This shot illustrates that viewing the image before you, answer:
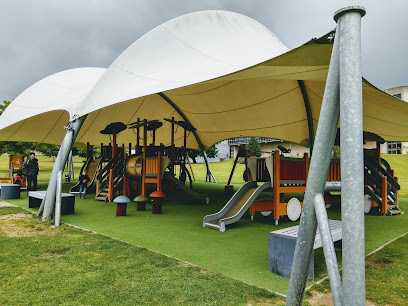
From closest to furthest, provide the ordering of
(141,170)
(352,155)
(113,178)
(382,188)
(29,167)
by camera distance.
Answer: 1. (352,155)
2. (382,188)
3. (141,170)
4. (113,178)
5. (29,167)

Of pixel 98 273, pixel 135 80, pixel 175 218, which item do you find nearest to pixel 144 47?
pixel 135 80

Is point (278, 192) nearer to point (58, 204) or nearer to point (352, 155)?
point (58, 204)

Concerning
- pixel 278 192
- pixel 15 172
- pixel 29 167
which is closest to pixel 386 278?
pixel 278 192

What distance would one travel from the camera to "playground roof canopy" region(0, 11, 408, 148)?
5.44 meters

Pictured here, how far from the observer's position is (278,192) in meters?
7.18

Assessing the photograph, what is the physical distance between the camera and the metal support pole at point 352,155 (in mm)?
1738

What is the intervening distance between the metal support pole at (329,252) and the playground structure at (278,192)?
171 inches

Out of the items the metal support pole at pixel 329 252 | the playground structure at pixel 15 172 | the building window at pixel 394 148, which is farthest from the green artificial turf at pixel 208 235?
the building window at pixel 394 148

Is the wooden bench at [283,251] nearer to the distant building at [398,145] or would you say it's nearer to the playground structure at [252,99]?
the playground structure at [252,99]

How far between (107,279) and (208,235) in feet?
8.58

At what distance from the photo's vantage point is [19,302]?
2867 mm

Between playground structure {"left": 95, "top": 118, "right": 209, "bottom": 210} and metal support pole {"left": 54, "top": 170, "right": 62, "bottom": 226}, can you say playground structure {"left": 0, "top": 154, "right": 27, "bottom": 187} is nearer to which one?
playground structure {"left": 95, "top": 118, "right": 209, "bottom": 210}

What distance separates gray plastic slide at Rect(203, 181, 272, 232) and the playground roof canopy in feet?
8.96

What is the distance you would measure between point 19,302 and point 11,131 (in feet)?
43.2
